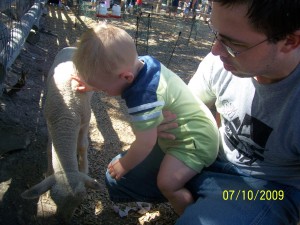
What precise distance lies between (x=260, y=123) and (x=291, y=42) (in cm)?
53

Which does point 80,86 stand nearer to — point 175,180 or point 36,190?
point 36,190

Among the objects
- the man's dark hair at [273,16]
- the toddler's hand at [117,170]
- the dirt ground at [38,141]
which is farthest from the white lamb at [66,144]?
the man's dark hair at [273,16]

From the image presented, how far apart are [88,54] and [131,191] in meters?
1.13

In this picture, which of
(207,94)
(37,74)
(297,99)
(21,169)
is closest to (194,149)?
(207,94)

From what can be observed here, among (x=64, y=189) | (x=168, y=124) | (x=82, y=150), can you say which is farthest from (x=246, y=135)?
(x=82, y=150)

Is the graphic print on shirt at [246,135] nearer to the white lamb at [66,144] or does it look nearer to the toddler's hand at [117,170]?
the toddler's hand at [117,170]

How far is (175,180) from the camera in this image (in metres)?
2.23

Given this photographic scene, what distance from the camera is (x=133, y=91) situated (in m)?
2.06

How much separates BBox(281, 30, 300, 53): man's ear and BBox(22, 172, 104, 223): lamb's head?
1511mm

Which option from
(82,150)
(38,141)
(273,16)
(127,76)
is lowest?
(38,141)

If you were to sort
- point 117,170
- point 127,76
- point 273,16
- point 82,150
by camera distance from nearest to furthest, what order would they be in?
1. point 273,16
2. point 127,76
3. point 117,170
4. point 82,150

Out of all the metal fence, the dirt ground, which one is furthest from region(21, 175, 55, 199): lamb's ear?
the metal fence

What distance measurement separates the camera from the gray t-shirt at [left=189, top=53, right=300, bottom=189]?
1878 millimetres
